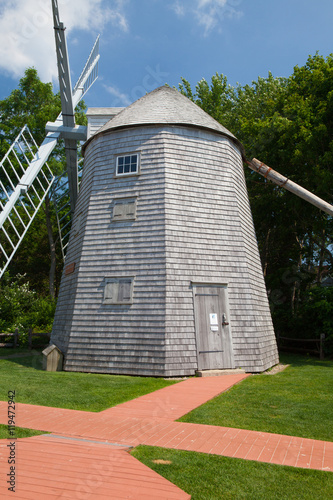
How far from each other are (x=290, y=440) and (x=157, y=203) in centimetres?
683

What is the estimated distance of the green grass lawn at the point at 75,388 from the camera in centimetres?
644

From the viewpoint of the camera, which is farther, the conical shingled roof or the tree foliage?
the tree foliage

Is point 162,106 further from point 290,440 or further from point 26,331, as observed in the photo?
point 26,331

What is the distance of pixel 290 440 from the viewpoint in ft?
15.2

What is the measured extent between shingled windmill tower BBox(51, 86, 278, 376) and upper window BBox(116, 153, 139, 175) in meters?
0.03

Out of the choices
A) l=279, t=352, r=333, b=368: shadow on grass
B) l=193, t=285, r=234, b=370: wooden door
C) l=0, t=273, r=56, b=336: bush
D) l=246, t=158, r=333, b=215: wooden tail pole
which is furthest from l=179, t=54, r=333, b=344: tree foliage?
l=0, t=273, r=56, b=336: bush

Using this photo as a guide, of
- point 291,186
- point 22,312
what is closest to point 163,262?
point 291,186

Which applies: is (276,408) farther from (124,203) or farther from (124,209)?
(124,203)

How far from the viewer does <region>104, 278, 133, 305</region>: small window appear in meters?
9.77

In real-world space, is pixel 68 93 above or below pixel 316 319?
above

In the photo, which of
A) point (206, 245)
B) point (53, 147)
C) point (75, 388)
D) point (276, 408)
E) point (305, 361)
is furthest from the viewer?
point (53, 147)

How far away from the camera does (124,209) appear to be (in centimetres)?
1055

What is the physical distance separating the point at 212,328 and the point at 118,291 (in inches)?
99.4

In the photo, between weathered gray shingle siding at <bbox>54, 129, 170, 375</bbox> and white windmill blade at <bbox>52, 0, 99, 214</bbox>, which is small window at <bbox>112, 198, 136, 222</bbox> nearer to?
weathered gray shingle siding at <bbox>54, 129, 170, 375</bbox>
